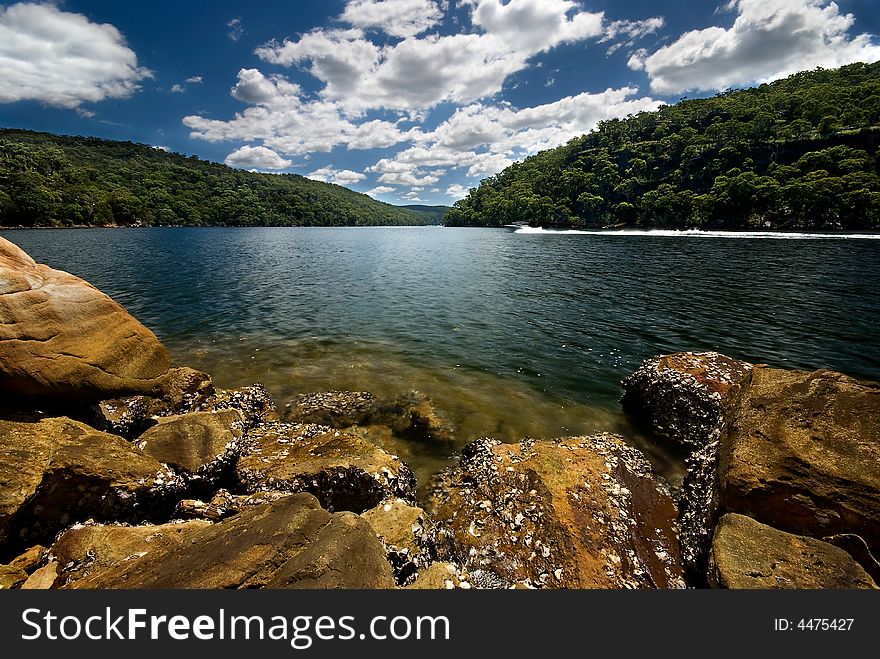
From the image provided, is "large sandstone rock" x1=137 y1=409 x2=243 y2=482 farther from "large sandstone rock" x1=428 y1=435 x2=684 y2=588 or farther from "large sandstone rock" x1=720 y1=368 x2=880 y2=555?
"large sandstone rock" x1=720 y1=368 x2=880 y2=555

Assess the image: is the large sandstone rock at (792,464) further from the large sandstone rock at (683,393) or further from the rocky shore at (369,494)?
the large sandstone rock at (683,393)

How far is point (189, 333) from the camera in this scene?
24312mm

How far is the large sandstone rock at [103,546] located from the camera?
18.5 feet

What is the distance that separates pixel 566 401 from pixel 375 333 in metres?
14.3

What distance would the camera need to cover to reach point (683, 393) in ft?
41.0

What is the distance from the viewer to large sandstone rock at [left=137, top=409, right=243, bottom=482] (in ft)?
29.3

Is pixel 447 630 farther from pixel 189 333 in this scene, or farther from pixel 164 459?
pixel 189 333

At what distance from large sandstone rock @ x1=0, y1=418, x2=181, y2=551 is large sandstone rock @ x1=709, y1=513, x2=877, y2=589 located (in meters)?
11.3

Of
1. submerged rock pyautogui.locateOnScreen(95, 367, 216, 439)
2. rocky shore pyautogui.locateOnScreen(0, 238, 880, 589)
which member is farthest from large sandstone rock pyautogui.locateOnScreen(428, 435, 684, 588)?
submerged rock pyautogui.locateOnScreen(95, 367, 216, 439)

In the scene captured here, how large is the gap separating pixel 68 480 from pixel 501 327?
2277cm

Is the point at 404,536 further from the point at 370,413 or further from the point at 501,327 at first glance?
the point at 501,327

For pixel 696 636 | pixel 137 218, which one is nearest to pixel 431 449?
pixel 696 636

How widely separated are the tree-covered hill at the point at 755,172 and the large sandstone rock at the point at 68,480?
492ft

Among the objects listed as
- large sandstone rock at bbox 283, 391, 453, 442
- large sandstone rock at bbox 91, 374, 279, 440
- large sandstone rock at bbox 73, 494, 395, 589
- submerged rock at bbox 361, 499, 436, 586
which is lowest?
large sandstone rock at bbox 283, 391, 453, 442
